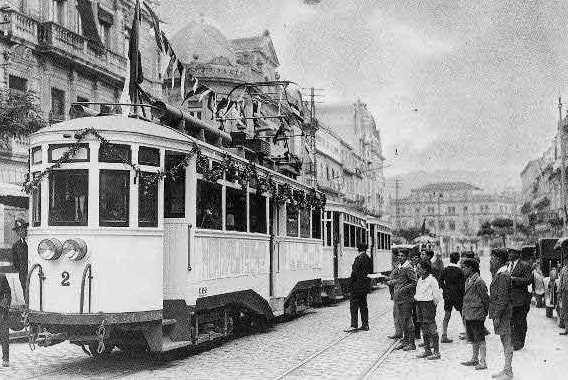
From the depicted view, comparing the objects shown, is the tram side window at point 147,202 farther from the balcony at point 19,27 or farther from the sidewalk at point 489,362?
the balcony at point 19,27

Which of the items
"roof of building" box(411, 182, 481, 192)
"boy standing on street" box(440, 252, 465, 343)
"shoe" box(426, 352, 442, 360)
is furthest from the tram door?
"roof of building" box(411, 182, 481, 192)

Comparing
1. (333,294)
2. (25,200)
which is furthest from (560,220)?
(25,200)

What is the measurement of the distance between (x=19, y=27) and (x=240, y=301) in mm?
15137

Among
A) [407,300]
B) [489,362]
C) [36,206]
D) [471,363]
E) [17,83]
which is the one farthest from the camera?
[17,83]

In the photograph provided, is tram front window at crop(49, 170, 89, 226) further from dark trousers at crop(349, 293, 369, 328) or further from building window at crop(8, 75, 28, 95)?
building window at crop(8, 75, 28, 95)

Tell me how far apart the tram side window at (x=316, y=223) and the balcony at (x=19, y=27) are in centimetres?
1143

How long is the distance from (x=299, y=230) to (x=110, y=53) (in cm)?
1522

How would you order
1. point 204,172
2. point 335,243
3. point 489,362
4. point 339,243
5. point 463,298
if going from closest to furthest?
point 489,362 < point 204,172 < point 463,298 < point 335,243 < point 339,243

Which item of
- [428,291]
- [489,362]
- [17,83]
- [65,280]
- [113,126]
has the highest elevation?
[17,83]

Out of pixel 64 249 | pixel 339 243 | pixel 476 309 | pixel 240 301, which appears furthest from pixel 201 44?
pixel 476 309

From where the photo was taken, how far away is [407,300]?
38.6ft

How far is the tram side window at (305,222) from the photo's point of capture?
55.5 feet

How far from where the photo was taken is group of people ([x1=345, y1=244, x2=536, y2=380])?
909cm

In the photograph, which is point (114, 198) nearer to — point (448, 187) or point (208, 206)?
point (208, 206)
